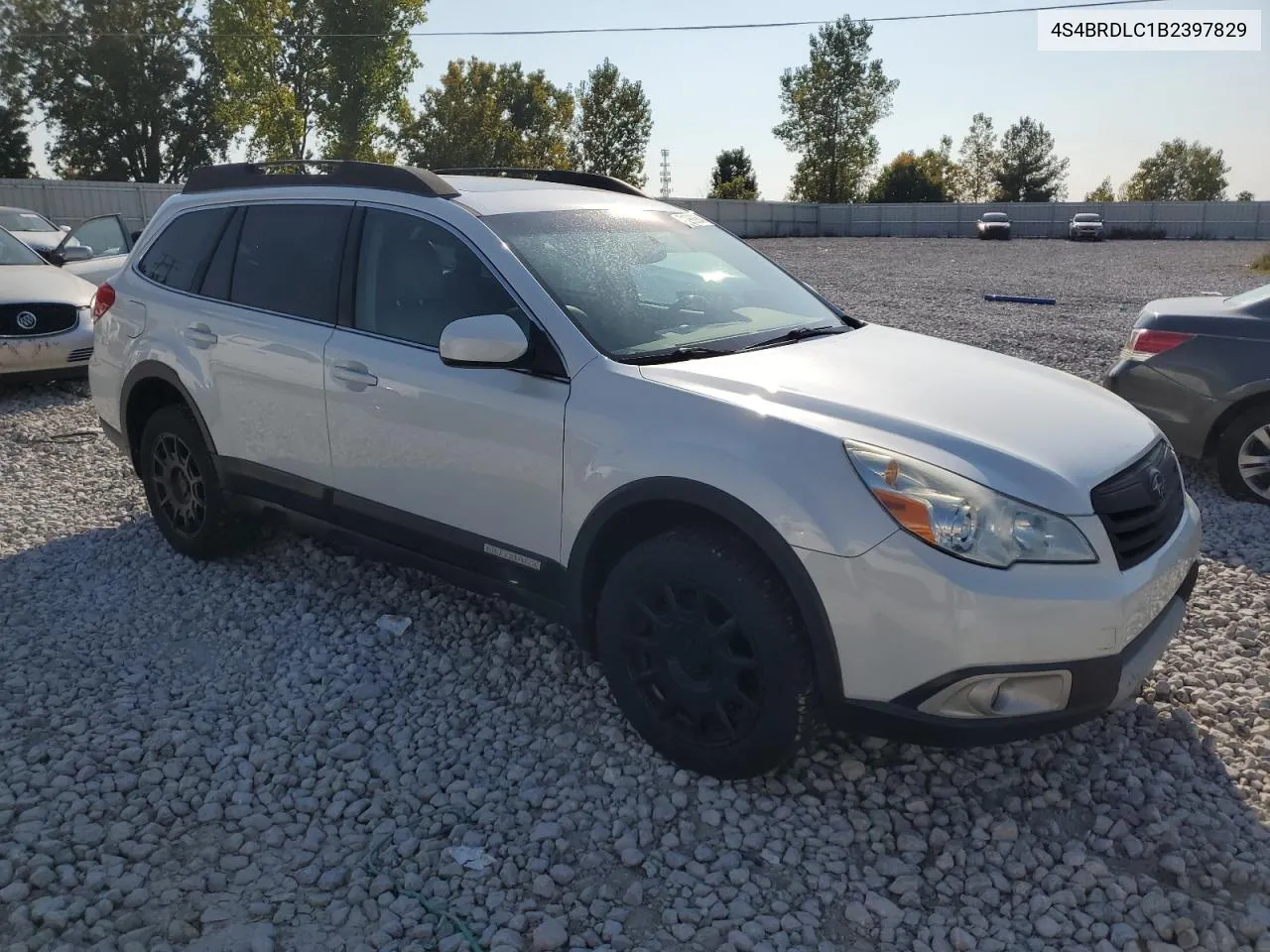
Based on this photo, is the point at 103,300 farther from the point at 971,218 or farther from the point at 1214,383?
the point at 971,218

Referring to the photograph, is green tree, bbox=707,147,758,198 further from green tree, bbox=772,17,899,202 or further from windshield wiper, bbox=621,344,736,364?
windshield wiper, bbox=621,344,736,364

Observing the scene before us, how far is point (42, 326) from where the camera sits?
906 centimetres

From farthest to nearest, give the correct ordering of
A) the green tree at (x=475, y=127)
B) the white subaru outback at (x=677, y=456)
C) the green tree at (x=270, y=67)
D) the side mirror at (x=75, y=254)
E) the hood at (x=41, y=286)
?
the green tree at (x=475, y=127), the green tree at (x=270, y=67), the side mirror at (x=75, y=254), the hood at (x=41, y=286), the white subaru outback at (x=677, y=456)

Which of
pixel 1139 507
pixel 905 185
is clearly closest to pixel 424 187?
pixel 1139 507

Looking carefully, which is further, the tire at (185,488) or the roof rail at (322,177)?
the tire at (185,488)

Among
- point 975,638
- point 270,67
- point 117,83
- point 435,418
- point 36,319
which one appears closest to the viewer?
point 975,638

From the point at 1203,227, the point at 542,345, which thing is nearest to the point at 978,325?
the point at 542,345

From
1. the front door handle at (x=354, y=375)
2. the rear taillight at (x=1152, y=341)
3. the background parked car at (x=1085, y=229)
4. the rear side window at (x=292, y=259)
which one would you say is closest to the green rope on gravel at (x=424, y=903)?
the front door handle at (x=354, y=375)

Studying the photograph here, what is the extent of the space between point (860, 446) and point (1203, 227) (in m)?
50.1

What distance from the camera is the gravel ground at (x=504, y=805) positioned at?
8.98 feet

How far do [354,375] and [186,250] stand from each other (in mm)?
1695

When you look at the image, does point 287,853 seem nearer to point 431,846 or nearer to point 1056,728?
point 431,846

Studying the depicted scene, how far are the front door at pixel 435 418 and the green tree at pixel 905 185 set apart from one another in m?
69.4

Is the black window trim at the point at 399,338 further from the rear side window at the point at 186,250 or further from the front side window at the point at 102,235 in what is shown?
the front side window at the point at 102,235
